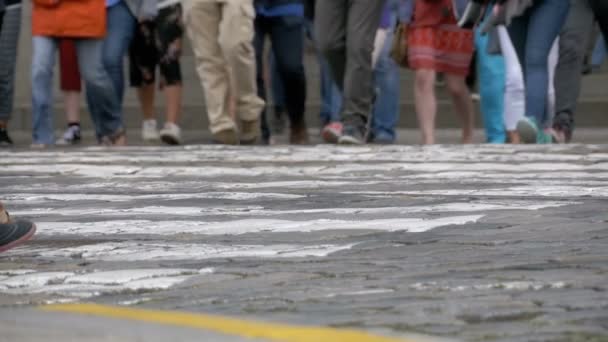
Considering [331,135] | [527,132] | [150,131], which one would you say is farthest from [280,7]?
[527,132]

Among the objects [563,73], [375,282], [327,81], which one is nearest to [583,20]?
[563,73]

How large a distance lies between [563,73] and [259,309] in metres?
8.56

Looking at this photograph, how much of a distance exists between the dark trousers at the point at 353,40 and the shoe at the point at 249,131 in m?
1.13

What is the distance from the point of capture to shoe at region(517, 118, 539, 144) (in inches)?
504

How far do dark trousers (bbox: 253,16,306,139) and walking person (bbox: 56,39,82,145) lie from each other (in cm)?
174

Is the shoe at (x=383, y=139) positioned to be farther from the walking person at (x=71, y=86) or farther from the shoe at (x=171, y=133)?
the walking person at (x=71, y=86)

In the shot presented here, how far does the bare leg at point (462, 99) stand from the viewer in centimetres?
1431

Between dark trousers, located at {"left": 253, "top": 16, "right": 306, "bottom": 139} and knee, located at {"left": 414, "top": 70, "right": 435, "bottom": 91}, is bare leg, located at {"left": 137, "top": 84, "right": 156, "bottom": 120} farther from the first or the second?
knee, located at {"left": 414, "top": 70, "right": 435, "bottom": 91}

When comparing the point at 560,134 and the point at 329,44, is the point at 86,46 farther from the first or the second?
the point at 560,134

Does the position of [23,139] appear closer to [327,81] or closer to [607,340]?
[327,81]

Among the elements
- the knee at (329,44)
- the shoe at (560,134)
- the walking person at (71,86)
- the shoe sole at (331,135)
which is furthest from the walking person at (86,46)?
the shoe at (560,134)

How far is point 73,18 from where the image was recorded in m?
14.3

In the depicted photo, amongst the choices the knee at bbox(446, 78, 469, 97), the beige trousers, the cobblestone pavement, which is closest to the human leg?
the beige trousers

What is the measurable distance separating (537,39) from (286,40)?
261 centimetres
